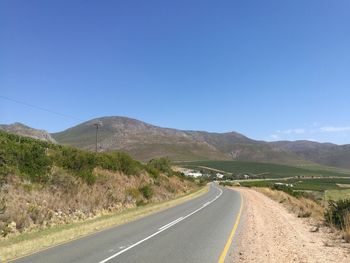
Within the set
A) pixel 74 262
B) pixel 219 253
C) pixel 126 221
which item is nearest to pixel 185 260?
pixel 219 253

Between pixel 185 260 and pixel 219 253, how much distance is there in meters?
1.55

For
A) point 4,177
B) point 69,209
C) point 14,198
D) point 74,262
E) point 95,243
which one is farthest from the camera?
point 69,209

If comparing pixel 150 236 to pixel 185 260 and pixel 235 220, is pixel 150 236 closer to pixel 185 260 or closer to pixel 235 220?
pixel 185 260

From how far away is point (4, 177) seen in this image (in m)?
21.5

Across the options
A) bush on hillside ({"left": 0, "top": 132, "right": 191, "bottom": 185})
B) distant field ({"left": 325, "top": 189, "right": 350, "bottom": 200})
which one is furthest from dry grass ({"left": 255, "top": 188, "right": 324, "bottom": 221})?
distant field ({"left": 325, "top": 189, "right": 350, "bottom": 200})

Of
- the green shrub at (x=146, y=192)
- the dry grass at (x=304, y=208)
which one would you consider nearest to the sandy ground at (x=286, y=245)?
the dry grass at (x=304, y=208)

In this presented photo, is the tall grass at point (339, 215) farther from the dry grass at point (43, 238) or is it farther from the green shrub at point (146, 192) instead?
the green shrub at point (146, 192)

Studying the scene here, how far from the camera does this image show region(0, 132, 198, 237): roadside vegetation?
19641mm

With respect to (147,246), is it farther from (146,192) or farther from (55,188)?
(146,192)

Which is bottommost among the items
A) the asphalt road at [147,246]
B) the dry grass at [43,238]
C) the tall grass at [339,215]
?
the dry grass at [43,238]

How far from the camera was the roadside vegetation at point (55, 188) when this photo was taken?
19641mm

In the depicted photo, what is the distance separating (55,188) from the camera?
24781 millimetres

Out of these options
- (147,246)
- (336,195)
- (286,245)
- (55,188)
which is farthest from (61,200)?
(336,195)

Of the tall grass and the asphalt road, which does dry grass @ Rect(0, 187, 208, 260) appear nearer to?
the asphalt road
